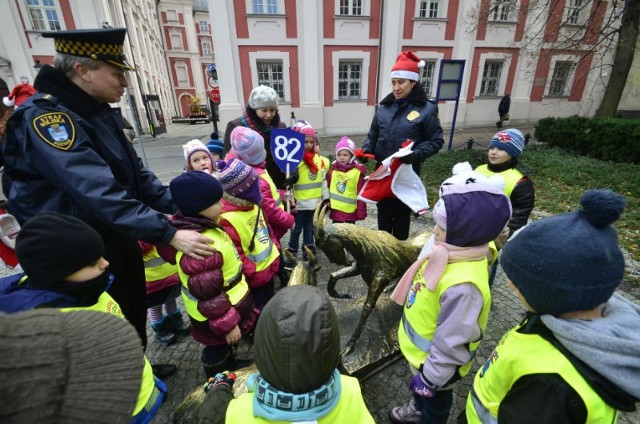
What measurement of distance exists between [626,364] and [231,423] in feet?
3.92

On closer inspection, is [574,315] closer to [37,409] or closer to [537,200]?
[37,409]

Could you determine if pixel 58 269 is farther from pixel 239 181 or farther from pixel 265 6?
pixel 265 6

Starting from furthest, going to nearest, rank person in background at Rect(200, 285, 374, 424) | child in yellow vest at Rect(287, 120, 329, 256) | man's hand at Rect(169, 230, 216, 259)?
child in yellow vest at Rect(287, 120, 329, 256) → man's hand at Rect(169, 230, 216, 259) → person in background at Rect(200, 285, 374, 424)

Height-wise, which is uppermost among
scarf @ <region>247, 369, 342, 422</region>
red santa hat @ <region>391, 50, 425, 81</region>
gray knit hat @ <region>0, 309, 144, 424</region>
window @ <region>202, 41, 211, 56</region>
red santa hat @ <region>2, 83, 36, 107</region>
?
window @ <region>202, 41, 211, 56</region>

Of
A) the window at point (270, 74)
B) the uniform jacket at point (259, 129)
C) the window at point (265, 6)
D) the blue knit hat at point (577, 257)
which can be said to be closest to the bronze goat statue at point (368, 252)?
the blue knit hat at point (577, 257)

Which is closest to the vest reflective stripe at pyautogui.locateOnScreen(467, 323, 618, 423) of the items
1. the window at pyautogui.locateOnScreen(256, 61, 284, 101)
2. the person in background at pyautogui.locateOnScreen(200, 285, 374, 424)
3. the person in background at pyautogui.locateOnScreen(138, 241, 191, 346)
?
the person in background at pyautogui.locateOnScreen(200, 285, 374, 424)

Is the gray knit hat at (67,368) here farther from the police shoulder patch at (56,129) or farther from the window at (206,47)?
the window at (206,47)

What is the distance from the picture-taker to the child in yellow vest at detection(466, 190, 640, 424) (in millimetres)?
911

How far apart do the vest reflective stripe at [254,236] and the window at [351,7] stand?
15.9 meters

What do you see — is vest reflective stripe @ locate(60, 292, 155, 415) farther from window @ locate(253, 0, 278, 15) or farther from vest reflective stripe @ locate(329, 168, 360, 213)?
window @ locate(253, 0, 278, 15)

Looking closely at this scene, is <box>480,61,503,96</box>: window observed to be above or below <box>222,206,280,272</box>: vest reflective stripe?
above

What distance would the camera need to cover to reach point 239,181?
6.97 ft

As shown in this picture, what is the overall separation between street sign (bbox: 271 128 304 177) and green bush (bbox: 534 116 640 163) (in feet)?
31.8

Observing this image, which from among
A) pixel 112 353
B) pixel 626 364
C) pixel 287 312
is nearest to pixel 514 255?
pixel 626 364
